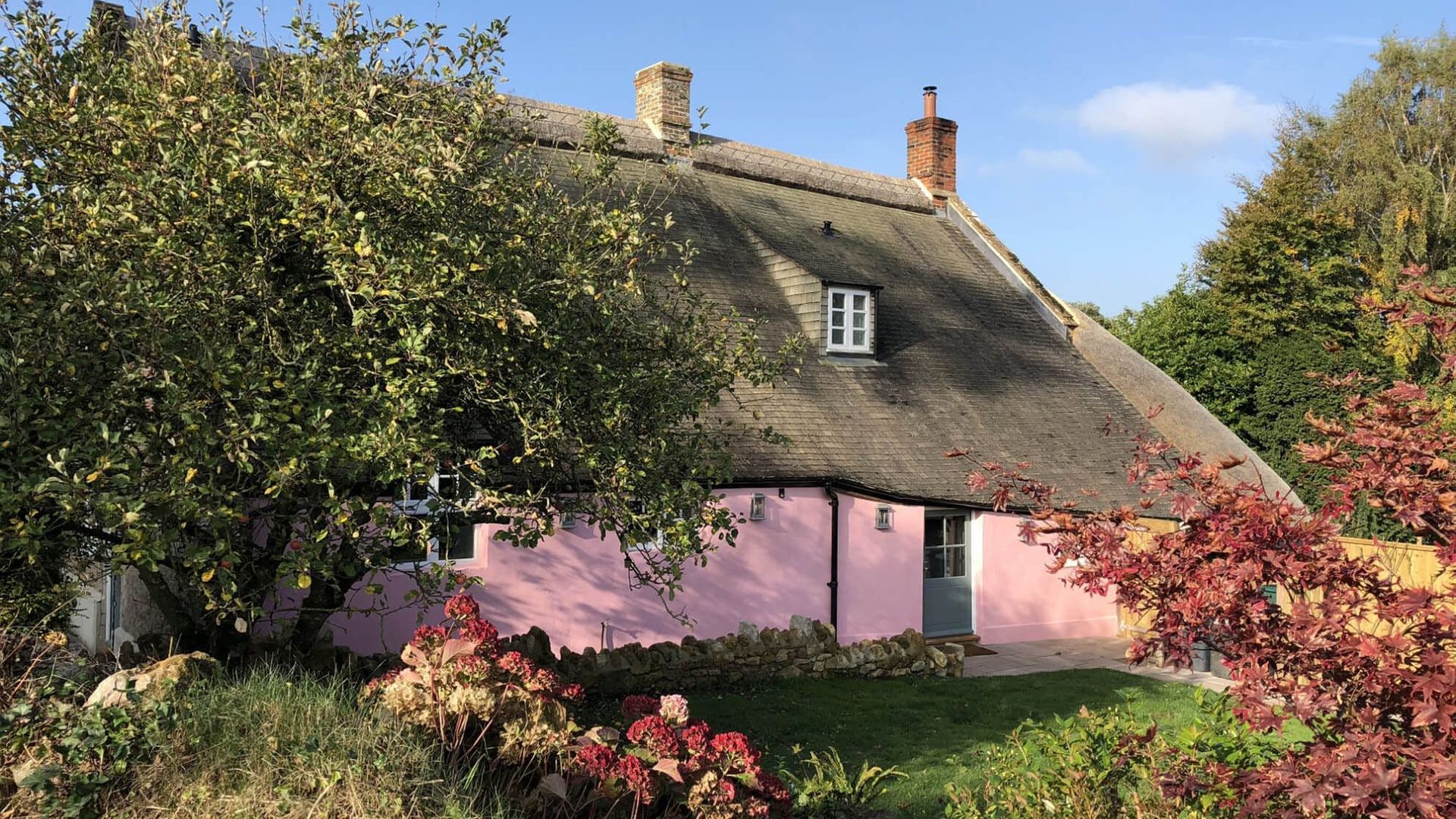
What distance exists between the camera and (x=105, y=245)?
6484 mm

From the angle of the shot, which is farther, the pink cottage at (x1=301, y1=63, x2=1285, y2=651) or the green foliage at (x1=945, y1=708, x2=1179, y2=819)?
the pink cottage at (x1=301, y1=63, x2=1285, y2=651)

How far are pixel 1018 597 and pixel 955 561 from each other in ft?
4.57

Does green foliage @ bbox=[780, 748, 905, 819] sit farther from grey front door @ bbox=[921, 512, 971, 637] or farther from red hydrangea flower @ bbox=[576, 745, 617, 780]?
grey front door @ bbox=[921, 512, 971, 637]

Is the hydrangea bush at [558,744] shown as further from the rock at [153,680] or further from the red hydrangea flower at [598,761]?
the rock at [153,680]

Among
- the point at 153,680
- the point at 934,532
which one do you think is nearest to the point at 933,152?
the point at 934,532

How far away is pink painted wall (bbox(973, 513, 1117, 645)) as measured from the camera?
1742cm

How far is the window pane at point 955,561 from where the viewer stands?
684 inches

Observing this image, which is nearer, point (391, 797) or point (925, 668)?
point (391, 797)

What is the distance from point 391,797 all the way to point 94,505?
2.41 meters

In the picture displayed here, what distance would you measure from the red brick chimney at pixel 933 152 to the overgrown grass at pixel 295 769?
23140 millimetres

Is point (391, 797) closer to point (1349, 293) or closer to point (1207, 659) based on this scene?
point (1207, 659)

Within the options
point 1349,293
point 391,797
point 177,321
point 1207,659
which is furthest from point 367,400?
point 1349,293

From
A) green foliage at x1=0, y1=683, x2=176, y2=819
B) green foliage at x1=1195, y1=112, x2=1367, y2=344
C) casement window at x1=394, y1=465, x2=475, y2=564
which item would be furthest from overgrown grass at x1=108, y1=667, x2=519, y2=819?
green foliage at x1=1195, y1=112, x2=1367, y2=344

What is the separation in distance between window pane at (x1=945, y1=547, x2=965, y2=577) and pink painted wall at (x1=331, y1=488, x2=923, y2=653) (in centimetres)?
135
